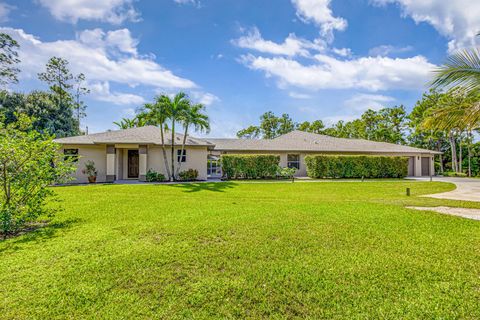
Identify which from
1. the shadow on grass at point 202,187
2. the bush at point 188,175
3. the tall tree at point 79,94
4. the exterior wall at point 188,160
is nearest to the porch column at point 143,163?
the exterior wall at point 188,160

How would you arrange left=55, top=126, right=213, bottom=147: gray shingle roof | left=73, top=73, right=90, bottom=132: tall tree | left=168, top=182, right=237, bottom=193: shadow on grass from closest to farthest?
left=168, top=182, right=237, bottom=193: shadow on grass
left=55, top=126, right=213, bottom=147: gray shingle roof
left=73, top=73, right=90, bottom=132: tall tree

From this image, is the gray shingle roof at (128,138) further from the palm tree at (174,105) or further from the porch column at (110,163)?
the palm tree at (174,105)

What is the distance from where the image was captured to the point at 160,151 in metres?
19.9

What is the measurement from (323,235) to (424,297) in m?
2.40

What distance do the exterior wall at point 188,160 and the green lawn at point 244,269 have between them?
1308cm

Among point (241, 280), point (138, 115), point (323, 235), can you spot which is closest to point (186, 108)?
point (138, 115)

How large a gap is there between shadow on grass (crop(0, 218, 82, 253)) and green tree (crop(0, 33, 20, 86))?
26.2m

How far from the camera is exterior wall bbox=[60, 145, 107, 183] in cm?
1847

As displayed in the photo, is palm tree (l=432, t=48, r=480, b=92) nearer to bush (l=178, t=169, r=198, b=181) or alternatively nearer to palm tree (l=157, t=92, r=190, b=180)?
palm tree (l=157, t=92, r=190, b=180)

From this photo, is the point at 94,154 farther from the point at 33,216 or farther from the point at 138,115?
the point at 33,216

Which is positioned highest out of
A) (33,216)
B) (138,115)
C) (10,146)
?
(138,115)

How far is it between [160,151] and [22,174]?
1384cm

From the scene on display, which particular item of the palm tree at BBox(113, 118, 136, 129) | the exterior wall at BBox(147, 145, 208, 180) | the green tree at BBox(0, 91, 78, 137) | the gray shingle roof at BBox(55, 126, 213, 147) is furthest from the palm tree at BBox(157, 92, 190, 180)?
the palm tree at BBox(113, 118, 136, 129)

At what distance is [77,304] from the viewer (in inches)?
119
